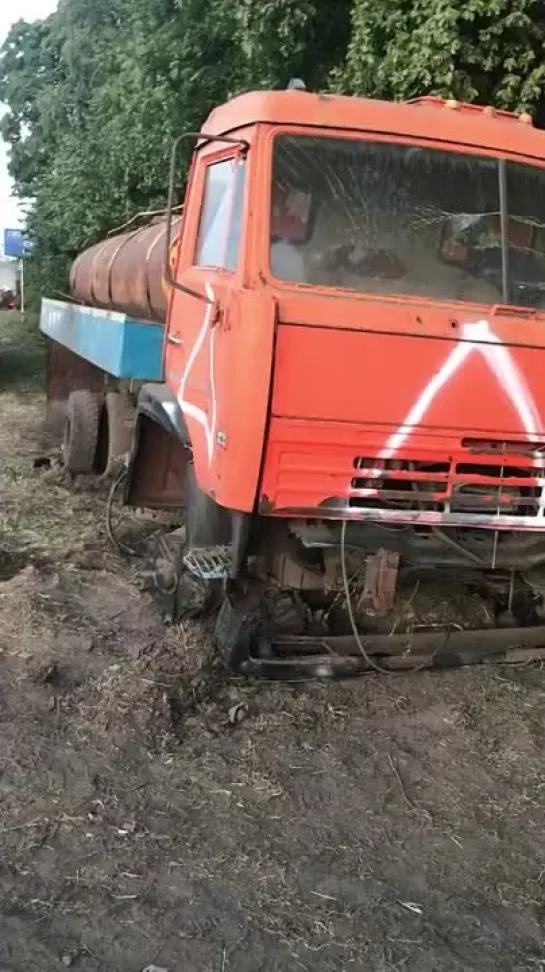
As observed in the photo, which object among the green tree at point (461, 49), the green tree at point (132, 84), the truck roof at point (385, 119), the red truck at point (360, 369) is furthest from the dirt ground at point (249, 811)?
the green tree at point (132, 84)

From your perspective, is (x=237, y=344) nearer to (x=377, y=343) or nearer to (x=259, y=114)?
(x=377, y=343)

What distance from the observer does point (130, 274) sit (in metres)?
7.45

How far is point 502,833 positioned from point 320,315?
6.63 ft

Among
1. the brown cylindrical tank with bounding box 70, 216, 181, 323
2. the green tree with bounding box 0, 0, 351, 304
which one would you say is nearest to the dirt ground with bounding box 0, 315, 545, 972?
the brown cylindrical tank with bounding box 70, 216, 181, 323

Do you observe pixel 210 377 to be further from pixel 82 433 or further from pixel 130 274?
pixel 82 433

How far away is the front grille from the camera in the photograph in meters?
4.03

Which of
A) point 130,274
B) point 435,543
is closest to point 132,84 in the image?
point 130,274

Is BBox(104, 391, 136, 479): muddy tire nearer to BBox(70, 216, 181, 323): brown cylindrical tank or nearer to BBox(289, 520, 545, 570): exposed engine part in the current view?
BBox(70, 216, 181, 323): brown cylindrical tank

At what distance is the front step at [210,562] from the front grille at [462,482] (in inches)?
26.3

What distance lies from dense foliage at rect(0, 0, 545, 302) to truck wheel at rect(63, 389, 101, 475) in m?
3.49

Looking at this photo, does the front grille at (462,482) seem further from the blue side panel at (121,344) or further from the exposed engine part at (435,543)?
the blue side panel at (121,344)

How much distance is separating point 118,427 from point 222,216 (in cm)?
381

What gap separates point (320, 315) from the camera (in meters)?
3.81

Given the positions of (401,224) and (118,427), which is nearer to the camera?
(401,224)
